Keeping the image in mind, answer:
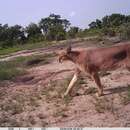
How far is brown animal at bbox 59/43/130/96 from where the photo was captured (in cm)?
848

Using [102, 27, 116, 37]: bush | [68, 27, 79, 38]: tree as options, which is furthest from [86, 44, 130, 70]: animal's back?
[68, 27, 79, 38]: tree

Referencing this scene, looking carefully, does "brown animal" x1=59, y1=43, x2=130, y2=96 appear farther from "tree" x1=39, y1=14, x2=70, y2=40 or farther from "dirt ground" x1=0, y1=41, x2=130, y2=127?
"tree" x1=39, y1=14, x2=70, y2=40

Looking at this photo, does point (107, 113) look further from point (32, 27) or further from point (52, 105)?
point (32, 27)

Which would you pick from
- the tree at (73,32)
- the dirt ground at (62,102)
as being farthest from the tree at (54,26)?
the dirt ground at (62,102)

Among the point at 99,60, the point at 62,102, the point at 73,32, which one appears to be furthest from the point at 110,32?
the point at 62,102

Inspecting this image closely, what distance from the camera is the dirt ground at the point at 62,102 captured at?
6930 mm

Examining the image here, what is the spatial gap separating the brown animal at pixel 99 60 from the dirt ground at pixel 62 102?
14.9 inches

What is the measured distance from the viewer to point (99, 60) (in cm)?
873

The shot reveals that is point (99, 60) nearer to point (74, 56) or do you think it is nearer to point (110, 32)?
point (74, 56)

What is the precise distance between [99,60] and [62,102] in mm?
1347

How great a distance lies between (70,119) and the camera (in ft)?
23.1

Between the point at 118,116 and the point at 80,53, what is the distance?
2.58 m

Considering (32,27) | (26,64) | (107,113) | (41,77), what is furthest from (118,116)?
(32,27)

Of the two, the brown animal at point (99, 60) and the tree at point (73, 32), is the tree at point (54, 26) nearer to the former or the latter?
the tree at point (73, 32)
